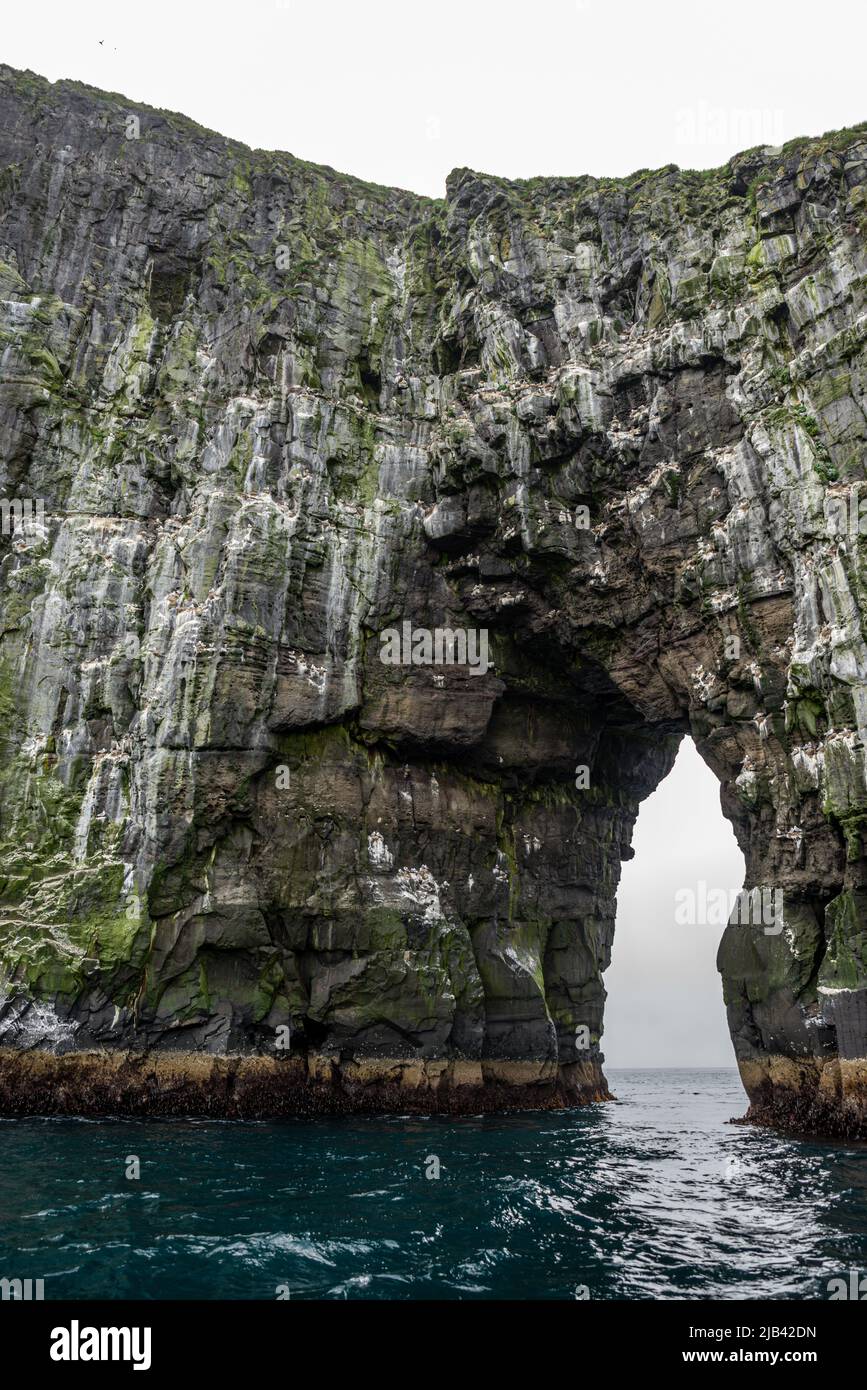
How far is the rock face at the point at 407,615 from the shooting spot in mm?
27922

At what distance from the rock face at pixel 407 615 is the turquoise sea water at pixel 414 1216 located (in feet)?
19.6

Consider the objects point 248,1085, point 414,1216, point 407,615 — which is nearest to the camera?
point 414,1216

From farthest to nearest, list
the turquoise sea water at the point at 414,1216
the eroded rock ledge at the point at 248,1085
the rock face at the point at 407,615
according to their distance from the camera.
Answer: the rock face at the point at 407,615
the eroded rock ledge at the point at 248,1085
the turquoise sea water at the point at 414,1216

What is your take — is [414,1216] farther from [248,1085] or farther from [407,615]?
[407,615]

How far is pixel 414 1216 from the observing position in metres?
15.2

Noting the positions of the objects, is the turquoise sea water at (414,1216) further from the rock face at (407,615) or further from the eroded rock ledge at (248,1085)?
the rock face at (407,615)

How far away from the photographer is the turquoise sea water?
1169cm

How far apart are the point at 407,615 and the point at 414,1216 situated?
2363 centimetres

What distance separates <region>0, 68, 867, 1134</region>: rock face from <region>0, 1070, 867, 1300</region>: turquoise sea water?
19.6ft

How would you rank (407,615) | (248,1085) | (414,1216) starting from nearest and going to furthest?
(414,1216), (248,1085), (407,615)

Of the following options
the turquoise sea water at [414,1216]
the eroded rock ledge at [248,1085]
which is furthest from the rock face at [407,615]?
the turquoise sea water at [414,1216]

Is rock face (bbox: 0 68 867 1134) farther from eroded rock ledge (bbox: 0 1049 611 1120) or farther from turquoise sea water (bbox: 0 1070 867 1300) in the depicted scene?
turquoise sea water (bbox: 0 1070 867 1300)

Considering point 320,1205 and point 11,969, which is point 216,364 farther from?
point 320,1205

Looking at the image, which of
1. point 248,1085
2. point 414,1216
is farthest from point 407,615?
point 414,1216
